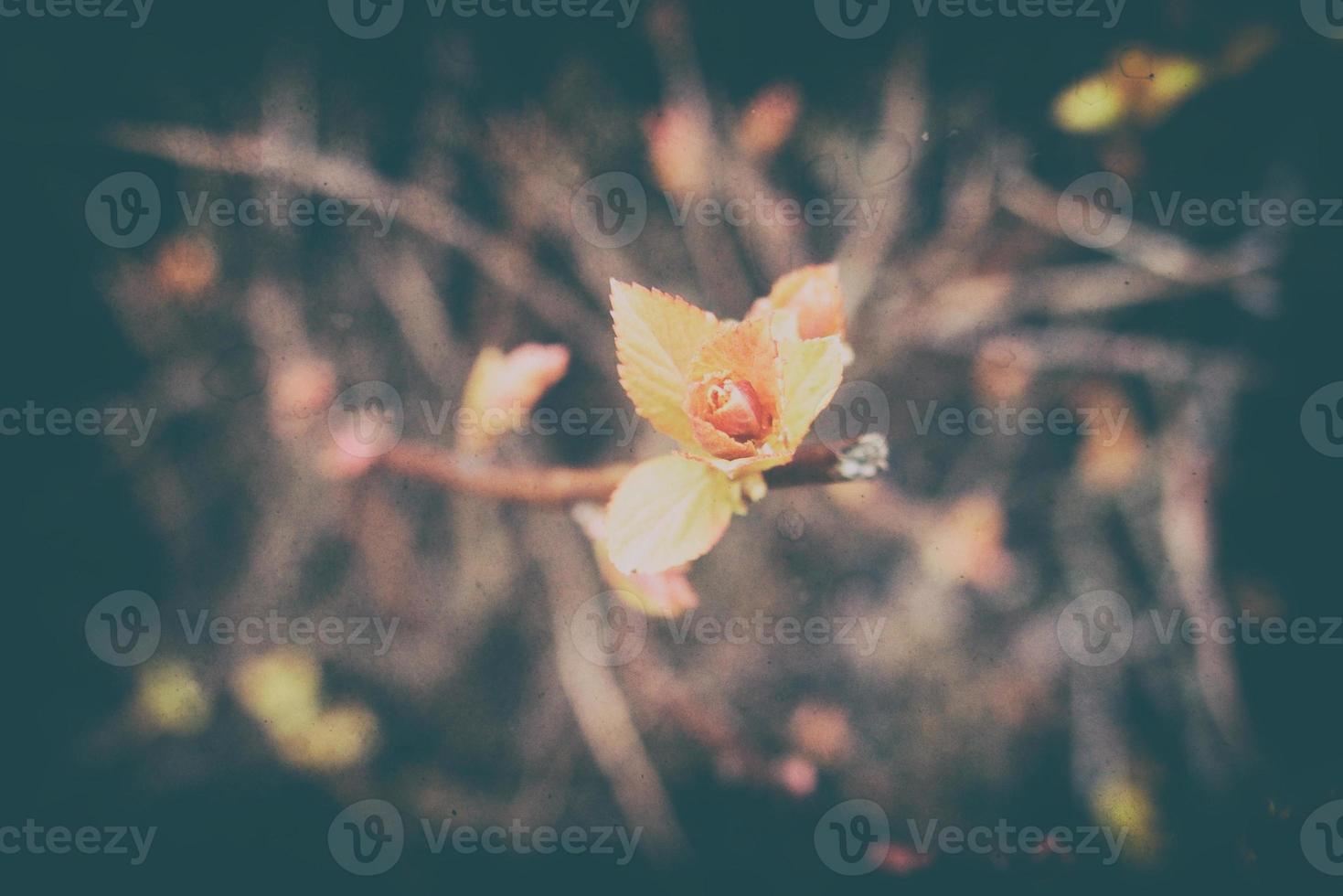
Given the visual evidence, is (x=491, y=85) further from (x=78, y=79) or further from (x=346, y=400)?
(x=78, y=79)

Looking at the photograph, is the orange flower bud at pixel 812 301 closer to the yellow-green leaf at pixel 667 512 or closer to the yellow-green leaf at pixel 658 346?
the yellow-green leaf at pixel 658 346

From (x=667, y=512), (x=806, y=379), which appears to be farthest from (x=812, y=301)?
(x=667, y=512)

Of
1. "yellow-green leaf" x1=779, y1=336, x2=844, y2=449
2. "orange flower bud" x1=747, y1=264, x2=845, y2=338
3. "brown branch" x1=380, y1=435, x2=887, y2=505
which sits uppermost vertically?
"orange flower bud" x1=747, y1=264, x2=845, y2=338

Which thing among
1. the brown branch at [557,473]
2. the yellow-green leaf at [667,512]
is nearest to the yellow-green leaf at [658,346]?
the yellow-green leaf at [667,512]

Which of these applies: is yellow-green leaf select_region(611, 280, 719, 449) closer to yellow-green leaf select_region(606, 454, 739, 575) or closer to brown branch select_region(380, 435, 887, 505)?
yellow-green leaf select_region(606, 454, 739, 575)

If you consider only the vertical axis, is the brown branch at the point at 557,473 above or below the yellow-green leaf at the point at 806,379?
below

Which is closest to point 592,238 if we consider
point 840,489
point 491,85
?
point 491,85

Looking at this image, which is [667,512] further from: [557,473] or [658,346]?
[557,473]

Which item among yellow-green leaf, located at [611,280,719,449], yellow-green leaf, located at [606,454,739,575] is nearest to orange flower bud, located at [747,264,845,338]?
yellow-green leaf, located at [611,280,719,449]
